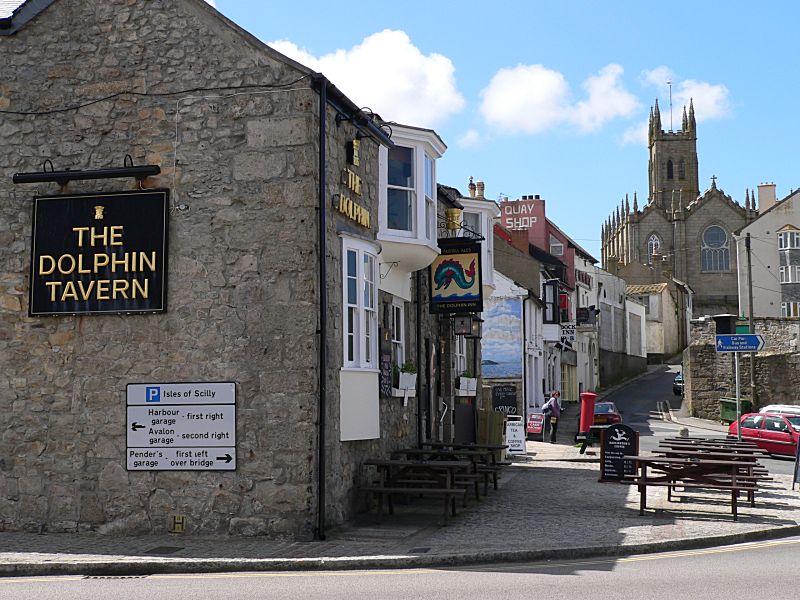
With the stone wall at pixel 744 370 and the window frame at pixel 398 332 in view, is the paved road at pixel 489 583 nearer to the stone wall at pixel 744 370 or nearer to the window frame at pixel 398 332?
the window frame at pixel 398 332

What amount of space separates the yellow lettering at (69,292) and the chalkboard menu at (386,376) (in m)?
5.25

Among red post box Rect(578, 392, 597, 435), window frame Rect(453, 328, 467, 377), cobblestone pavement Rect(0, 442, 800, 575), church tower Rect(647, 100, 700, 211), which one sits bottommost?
cobblestone pavement Rect(0, 442, 800, 575)

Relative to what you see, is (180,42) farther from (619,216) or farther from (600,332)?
(619,216)

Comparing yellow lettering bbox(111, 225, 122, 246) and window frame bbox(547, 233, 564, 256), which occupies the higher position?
window frame bbox(547, 233, 564, 256)

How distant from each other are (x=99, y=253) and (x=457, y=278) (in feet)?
28.9

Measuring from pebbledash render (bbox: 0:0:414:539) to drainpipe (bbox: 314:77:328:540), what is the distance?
27 mm

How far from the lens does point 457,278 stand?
2092cm

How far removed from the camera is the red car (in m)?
29.2

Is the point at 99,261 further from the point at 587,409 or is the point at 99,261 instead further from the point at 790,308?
the point at 790,308

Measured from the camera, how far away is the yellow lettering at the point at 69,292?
13953mm

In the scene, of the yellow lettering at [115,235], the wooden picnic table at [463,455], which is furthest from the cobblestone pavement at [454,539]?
the yellow lettering at [115,235]

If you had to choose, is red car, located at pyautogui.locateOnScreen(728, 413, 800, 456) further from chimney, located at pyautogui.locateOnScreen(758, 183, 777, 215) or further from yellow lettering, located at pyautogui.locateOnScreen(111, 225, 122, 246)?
chimney, located at pyautogui.locateOnScreen(758, 183, 777, 215)

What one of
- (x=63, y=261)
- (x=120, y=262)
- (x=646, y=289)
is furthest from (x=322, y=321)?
(x=646, y=289)

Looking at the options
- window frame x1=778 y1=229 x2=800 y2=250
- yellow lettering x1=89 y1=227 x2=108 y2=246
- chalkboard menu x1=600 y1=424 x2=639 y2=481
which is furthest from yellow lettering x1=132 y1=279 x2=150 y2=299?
window frame x1=778 y1=229 x2=800 y2=250
